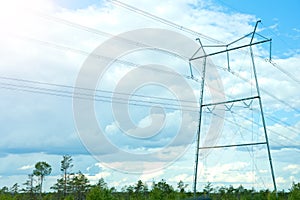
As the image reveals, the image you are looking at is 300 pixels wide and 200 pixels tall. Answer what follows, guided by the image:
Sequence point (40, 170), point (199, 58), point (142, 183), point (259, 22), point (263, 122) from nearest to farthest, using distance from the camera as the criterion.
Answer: point (263, 122), point (259, 22), point (199, 58), point (40, 170), point (142, 183)

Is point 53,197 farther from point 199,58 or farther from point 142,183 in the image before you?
point 199,58

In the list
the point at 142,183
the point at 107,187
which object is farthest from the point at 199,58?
Result: the point at 142,183

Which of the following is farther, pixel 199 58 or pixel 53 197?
pixel 53 197

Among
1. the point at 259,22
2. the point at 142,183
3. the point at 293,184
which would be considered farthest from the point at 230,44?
the point at 142,183

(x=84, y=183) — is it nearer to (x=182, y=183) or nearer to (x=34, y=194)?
(x=34, y=194)

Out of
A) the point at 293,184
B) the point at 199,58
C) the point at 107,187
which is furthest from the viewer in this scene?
the point at 293,184

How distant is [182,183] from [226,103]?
2053 inches

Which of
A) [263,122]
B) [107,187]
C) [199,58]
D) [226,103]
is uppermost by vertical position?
[199,58]

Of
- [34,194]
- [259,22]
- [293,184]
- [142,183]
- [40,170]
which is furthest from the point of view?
[142,183]

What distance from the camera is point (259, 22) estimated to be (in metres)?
30.1

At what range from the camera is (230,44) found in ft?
99.6

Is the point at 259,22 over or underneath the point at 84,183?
over

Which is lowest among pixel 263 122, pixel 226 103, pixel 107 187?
pixel 107 187

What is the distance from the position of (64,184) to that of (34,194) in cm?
585
